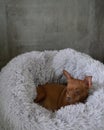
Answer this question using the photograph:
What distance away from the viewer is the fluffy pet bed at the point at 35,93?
4.53 feet

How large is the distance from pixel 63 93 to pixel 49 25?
21.4 inches

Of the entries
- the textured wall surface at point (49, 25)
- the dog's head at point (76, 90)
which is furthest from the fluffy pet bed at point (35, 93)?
the textured wall surface at point (49, 25)

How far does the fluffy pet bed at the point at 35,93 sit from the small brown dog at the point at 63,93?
0.21 feet

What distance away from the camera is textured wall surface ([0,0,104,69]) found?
6.25ft

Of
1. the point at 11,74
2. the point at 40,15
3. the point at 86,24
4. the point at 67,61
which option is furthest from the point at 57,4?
the point at 11,74

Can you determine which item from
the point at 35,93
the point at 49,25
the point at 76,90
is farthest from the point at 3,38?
the point at 76,90

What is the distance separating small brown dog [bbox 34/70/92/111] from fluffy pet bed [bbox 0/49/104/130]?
0.06 meters

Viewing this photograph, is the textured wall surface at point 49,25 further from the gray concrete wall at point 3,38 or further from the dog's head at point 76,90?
the dog's head at point 76,90

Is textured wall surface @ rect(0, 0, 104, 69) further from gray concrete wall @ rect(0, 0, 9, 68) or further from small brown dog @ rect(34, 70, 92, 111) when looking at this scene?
small brown dog @ rect(34, 70, 92, 111)

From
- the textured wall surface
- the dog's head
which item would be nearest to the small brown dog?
the dog's head

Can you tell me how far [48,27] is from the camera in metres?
1.99

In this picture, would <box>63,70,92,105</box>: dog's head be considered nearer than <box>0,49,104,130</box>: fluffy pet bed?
No

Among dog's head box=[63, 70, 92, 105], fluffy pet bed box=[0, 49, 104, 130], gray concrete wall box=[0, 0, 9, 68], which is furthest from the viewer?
gray concrete wall box=[0, 0, 9, 68]

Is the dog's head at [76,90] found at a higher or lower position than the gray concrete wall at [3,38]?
lower
